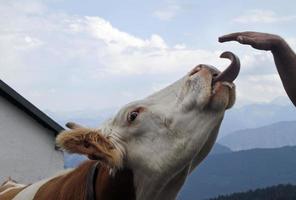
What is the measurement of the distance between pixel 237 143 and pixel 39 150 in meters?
171

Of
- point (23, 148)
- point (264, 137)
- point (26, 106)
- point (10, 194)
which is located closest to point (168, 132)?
point (10, 194)

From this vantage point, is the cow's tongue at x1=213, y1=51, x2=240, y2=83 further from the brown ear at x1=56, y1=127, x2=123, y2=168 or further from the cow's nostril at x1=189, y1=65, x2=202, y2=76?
the brown ear at x1=56, y1=127, x2=123, y2=168

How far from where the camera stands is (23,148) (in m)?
14.0

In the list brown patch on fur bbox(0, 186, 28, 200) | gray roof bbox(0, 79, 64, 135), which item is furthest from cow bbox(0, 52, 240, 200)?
gray roof bbox(0, 79, 64, 135)

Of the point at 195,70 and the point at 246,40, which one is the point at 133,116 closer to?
the point at 195,70

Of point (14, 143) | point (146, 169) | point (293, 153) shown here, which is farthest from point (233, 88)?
point (293, 153)

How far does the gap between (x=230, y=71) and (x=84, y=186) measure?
115cm

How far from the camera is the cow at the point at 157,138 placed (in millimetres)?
3314

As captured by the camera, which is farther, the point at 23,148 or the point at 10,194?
the point at 23,148

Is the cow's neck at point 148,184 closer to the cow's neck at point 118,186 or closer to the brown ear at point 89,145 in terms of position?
the cow's neck at point 118,186

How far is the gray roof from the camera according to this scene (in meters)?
13.9

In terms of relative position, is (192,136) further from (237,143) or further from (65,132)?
(237,143)

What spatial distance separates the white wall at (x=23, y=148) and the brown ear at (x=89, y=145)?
1051 centimetres

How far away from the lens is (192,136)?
11.0ft
